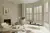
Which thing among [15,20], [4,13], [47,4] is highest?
[47,4]

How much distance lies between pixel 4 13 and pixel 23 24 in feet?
1.37

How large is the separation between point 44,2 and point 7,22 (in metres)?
0.82

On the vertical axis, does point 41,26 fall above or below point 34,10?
below

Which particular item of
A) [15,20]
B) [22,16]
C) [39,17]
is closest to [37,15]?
[39,17]

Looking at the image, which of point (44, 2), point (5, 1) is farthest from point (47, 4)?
point (5, 1)

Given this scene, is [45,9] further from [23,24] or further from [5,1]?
[5,1]

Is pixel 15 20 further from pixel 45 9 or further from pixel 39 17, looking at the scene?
pixel 45 9

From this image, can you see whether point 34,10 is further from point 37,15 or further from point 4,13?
point 4,13

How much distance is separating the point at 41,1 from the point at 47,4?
0.13m

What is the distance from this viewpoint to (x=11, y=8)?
5.53ft

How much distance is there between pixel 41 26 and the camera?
5.59ft

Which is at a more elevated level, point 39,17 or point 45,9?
point 45,9

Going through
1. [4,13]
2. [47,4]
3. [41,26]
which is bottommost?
[41,26]

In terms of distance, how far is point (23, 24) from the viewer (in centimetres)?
167
